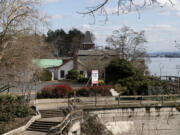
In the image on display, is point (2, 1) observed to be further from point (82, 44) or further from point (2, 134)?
point (82, 44)

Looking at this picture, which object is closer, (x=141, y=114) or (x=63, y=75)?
(x=141, y=114)

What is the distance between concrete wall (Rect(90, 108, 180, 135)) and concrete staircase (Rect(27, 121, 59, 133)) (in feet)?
11.1

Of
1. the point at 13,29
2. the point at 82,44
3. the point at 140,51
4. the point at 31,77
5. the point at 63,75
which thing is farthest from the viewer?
the point at 82,44

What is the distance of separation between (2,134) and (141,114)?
34.9 ft

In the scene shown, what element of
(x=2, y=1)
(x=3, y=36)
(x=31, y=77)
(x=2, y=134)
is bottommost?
(x=2, y=134)

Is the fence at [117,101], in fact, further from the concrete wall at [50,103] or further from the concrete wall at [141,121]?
the concrete wall at [50,103]

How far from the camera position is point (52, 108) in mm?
22750

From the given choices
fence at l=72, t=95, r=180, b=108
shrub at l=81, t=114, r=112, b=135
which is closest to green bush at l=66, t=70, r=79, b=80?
fence at l=72, t=95, r=180, b=108

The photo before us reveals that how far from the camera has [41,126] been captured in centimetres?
1948

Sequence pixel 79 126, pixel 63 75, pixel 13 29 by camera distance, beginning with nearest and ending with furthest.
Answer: pixel 79 126 < pixel 13 29 < pixel 63 75

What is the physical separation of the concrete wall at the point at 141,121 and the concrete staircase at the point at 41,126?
3.38 metres

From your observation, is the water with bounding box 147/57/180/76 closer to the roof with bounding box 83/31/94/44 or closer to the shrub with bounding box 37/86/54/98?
the shrub with bounding box 37/86/54/98

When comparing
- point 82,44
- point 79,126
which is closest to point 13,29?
point 79,126

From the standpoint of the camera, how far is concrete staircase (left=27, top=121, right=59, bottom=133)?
18953 millimetres
